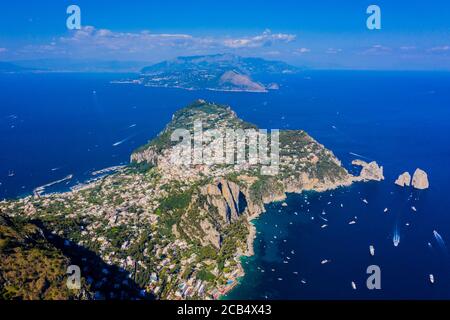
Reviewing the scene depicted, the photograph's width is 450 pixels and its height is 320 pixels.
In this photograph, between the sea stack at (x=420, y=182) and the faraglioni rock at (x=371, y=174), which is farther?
the faraglioni rock at (x=371, y=174)

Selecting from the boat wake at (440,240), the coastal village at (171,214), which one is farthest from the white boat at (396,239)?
the coastal village at (171,214)

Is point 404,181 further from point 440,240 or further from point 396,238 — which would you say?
point 396,238

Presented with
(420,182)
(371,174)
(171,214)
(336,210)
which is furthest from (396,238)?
(171,214)

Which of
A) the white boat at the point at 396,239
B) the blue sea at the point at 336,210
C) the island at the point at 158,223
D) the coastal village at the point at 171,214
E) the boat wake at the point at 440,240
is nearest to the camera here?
the island at the point at 158,223

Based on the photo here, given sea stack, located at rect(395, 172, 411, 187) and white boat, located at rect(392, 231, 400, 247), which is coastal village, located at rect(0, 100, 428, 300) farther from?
white boat, located at rect(392, 231, 400, 247)

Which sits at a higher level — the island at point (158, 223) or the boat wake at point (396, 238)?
the island at point (158, 223)

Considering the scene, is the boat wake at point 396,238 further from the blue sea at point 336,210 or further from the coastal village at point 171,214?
the coastal village at point 171,214

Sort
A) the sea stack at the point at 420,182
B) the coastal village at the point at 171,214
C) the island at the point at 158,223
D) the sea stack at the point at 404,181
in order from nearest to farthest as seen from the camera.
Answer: the island at the point at 158,223 → the coastal village at the point at 171,214 → the sea stack at the point at 420,182 → the sea stack at the point at 404,181
